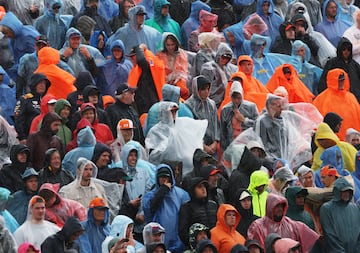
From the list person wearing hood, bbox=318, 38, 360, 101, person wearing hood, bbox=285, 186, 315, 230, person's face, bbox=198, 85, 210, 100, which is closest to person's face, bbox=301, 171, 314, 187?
person wearing hood, bbox=285, 186, 315, 230

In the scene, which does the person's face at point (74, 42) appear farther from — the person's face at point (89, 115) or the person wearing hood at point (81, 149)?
the person wearing hood at point (81, 149)

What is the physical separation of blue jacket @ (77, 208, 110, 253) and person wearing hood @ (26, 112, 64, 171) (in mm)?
2436

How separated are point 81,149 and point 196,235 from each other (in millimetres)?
2881

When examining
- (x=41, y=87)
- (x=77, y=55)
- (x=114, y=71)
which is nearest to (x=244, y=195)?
(x=41, y=87)

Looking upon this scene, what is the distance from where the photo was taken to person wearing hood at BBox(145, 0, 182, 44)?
111 ft

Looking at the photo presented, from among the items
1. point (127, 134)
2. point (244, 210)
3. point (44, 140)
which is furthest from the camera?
point (127, 134)

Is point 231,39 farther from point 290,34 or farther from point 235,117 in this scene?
point 235,117

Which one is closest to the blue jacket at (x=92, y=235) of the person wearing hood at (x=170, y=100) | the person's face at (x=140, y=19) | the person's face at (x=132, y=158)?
the person's face at (x=132, y=158)

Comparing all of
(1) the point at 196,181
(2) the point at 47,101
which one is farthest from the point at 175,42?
(1) the point at 196,181

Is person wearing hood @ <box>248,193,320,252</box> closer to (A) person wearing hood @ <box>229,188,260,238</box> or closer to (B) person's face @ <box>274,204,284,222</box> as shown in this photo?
(B) person's face @ <box>274,204,284,222</box>

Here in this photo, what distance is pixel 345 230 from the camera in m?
26.1

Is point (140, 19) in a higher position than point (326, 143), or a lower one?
higher

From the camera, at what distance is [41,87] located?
97.0 ft

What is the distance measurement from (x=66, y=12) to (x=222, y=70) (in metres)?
4.37
